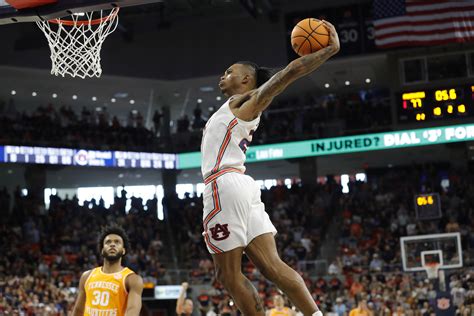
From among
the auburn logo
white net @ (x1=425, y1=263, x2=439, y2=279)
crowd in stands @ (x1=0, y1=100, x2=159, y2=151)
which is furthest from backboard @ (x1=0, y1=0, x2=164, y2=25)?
crowd in stands @ (x1=0, y1=100, x2=159, y2=151)

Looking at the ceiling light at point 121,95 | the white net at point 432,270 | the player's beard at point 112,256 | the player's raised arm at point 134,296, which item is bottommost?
the player's raised arm at point 134,296

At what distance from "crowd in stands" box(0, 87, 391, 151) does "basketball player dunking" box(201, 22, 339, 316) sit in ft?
68.3

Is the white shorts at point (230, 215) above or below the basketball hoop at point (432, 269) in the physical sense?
below

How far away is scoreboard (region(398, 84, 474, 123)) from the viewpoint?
19469 millimetres

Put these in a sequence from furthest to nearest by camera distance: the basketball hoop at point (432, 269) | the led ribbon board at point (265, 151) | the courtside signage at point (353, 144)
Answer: the led ribbon board at point (265, 151) → the courtside signage at point (353, 144) → the basketball hoop at point (432, 269)

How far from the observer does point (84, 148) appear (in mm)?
26531

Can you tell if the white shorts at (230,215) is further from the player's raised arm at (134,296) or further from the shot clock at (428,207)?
the shot clock at (428,207)

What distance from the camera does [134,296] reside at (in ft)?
20.1

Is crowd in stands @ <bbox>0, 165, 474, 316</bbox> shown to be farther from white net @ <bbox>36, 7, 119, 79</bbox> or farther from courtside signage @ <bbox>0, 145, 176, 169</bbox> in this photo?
white net @ <bbox>36, 7, 119, 79</bbox>

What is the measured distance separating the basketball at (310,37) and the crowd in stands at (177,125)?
831 inches

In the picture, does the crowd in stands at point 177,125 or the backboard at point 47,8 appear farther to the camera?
the crowd in stands at point 177,125

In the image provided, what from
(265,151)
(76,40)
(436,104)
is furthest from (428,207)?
(76,40)

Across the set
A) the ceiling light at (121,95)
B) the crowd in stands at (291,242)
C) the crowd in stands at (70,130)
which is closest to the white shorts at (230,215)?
the crowd in stands at (291,242)

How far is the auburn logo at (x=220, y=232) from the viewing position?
16.1ft
